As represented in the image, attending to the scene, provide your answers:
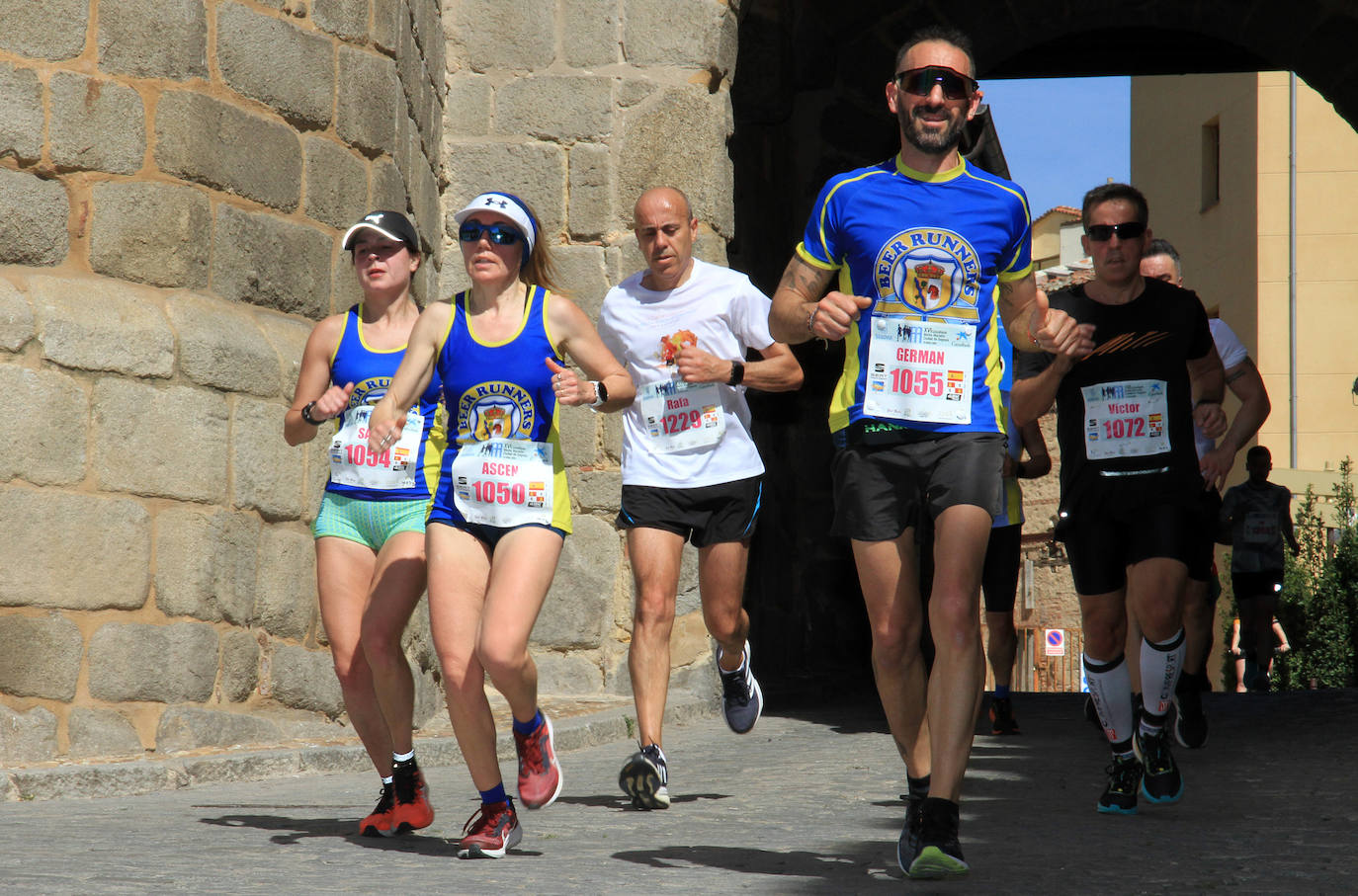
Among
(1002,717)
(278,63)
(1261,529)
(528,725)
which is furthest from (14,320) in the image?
(1261,529)

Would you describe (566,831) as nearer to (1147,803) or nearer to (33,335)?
(1147,803)

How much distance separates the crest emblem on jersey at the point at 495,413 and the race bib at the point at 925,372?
0.99m

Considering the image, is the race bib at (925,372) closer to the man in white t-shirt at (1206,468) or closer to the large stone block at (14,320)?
the man in white t-shirt at (1206,468)

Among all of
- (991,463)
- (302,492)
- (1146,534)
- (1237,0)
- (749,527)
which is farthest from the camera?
(1237,0)

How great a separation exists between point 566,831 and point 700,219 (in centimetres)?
469

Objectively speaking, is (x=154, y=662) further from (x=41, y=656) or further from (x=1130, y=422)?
(x=1130, y=422)

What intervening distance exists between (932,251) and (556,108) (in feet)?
17.5

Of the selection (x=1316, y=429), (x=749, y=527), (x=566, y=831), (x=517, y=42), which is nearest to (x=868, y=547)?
(x=566, y=831)

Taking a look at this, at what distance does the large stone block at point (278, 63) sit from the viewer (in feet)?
24.2

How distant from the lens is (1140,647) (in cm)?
582

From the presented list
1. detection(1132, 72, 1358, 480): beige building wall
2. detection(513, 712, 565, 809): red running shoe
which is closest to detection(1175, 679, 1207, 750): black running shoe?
detection(513, 712, 565, 809): red running shoe

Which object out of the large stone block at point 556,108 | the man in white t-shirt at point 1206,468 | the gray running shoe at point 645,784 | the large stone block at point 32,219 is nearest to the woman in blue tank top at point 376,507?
the gray running shoe at point 645,784

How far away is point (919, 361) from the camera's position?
4320 mm

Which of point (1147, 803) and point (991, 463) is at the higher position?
point (991, 463)
